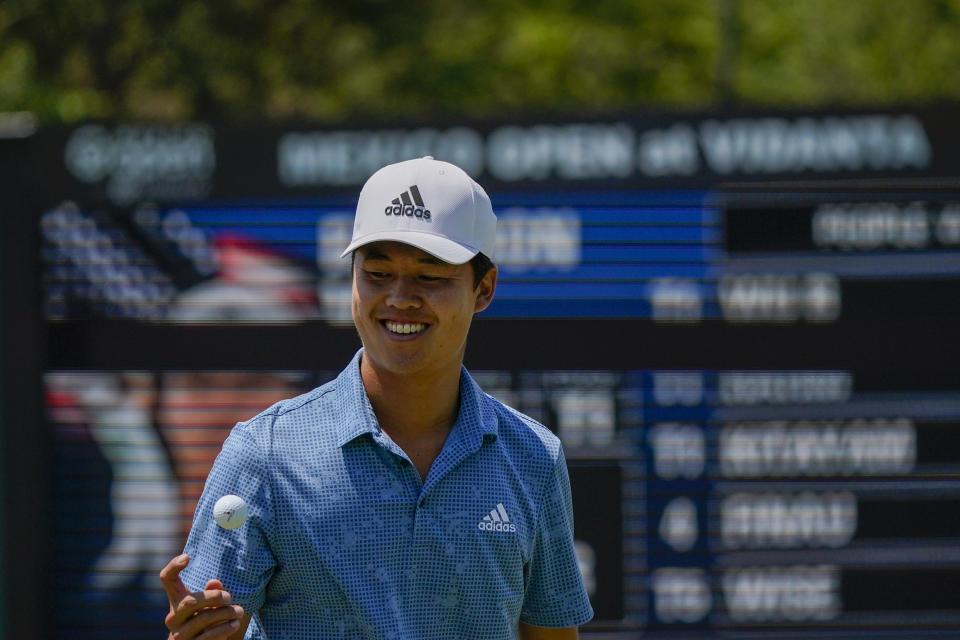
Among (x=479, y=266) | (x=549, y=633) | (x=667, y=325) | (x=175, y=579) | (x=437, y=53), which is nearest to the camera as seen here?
(x=175, y=579)

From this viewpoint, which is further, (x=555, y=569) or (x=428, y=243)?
(x=555, y=569)

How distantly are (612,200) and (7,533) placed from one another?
2337mm

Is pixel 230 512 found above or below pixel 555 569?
above

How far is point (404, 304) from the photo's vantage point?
2.22 m

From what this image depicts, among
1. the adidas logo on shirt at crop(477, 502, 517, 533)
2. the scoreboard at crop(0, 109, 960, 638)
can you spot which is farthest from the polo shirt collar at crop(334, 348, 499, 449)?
the scoreboard at crop(0, 109, 960, 638)

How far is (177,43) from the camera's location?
Answer: 1378 centimetres

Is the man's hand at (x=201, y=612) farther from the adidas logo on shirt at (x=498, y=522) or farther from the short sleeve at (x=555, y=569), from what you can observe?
the short sleeve at (x=555, y=569)

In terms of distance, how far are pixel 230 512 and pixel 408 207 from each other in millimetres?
534

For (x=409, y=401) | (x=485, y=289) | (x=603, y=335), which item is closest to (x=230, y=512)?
(x=409, y=401)

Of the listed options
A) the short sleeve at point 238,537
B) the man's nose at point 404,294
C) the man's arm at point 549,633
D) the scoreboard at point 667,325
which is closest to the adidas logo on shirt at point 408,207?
the man's nose at point 404,294

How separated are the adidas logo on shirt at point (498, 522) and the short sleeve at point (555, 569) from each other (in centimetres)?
10

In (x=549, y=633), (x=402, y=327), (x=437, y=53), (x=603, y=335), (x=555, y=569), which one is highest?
(x=437, y=53)

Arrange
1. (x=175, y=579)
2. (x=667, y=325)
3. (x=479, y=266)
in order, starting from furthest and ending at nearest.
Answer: (x=667, y=325) → (x=479, y=266) → (x=175, y=579)

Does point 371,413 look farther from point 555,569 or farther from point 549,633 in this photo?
point 549,633
